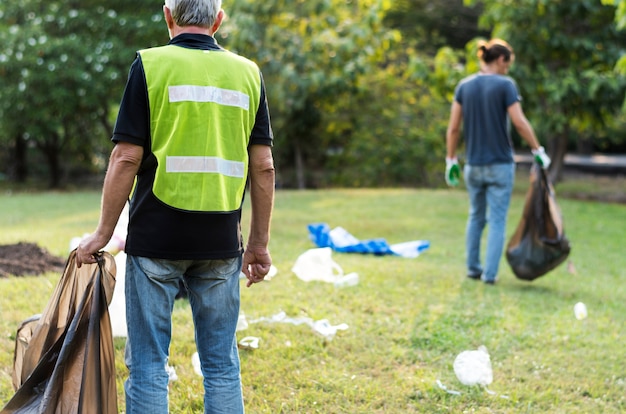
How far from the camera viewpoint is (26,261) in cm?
597

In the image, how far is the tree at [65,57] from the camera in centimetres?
1532

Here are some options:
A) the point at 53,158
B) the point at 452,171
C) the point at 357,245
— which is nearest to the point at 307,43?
the point at 53,158

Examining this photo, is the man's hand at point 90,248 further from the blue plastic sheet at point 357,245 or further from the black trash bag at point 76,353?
the blue plastic sheet at point 357,245

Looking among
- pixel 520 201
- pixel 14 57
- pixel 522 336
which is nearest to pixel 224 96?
pixel 522 336

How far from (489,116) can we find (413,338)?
7.36 feet

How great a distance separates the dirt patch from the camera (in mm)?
5746

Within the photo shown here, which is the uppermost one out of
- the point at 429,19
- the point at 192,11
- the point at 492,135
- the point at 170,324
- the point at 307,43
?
the point at 192,11

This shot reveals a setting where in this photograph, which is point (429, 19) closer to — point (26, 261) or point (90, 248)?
point (26, 261)

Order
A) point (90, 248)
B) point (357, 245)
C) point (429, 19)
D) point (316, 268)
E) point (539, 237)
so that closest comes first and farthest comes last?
1. point (90, 248)
2. point (316, 268)
3. point (539, 237)
4. point (357, 245)
5. point (429, 19)

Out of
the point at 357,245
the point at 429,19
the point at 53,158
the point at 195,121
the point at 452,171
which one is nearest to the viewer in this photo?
the point at 195,121

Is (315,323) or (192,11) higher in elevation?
(192,11)

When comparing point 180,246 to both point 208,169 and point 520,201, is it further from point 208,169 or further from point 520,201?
point 520,201

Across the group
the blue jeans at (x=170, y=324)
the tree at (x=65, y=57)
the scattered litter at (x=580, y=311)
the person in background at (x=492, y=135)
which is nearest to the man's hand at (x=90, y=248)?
the blue jeans at (x=170, y=324)

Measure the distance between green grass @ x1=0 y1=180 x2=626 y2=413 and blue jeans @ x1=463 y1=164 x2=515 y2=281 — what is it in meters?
0.21
